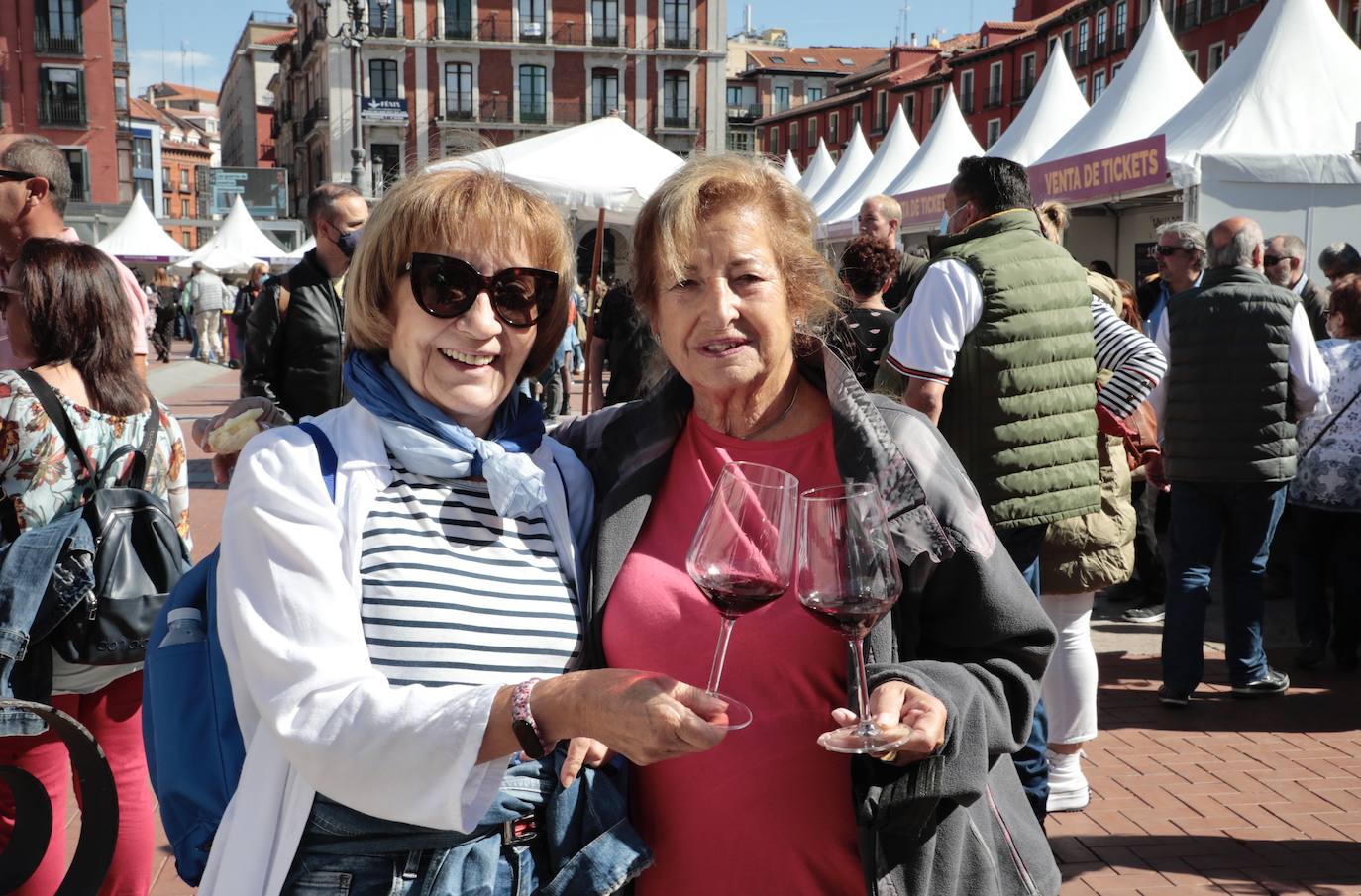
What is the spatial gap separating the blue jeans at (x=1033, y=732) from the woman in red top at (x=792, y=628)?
186cm

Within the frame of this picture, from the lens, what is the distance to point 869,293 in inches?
234

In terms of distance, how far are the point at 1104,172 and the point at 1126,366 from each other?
698cm

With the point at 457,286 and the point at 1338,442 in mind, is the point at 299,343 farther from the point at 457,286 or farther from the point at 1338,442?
the point at 1338,442

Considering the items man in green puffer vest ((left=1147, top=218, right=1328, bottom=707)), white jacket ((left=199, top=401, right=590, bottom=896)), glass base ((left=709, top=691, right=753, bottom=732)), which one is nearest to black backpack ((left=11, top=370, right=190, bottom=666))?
white jacket ((left=199, top=401, right=590, bottom=896))

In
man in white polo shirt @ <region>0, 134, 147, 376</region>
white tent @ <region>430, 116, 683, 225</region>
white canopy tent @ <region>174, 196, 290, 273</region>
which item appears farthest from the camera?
white canopy tent @ <region>174, 196, 290, 273</region>

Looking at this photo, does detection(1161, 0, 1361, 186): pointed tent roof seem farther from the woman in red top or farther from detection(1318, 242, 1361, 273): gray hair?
the woman in red top

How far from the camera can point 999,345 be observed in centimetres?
396

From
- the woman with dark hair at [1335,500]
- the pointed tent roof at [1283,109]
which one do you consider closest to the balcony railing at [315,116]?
the pointed tent roof at [1283,109]

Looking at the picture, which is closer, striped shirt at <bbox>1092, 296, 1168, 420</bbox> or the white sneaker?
the white sneaker

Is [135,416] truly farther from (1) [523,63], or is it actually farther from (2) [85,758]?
(1) [523,63]

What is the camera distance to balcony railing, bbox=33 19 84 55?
4831cm

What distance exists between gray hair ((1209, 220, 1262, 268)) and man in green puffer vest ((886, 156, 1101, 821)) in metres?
1.64

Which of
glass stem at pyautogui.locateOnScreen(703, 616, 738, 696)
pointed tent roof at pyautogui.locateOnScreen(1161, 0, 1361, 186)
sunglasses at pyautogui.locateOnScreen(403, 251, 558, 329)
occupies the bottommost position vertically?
glass stem at pyautogui.locateOnScreen(703, 616, 738, 696)

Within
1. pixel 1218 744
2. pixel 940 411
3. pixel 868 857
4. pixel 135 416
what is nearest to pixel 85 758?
pixel 868 857
